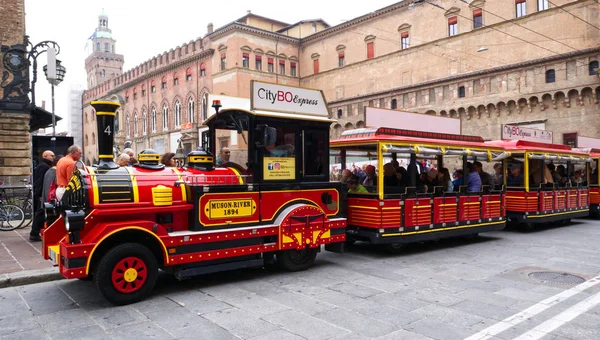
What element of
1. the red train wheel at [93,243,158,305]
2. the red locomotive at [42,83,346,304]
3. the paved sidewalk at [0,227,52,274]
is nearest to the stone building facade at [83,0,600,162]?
the red locomotive at [42,83,346,304]

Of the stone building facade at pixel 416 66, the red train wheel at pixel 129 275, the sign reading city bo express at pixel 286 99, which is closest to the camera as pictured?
the red train wheel at pixel 129 275

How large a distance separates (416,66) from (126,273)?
128ft

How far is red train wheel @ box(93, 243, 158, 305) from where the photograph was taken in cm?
563

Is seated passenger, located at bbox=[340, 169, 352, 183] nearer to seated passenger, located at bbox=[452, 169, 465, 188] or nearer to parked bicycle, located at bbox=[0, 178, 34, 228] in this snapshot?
seated passenger, located at bbox=[452, 169, 465, 188]

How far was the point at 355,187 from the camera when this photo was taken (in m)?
9.59

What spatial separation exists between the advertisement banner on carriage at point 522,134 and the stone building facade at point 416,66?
10276mm

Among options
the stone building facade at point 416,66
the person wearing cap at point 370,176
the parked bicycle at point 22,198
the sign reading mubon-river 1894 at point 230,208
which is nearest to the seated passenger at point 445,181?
the person wearing cap at point 370,176

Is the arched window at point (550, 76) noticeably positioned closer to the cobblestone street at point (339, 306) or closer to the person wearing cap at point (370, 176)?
the cobblestone street at point (339, 306)

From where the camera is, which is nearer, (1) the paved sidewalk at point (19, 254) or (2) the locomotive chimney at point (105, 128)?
(2) the locomotive chimney at point (105, 128)

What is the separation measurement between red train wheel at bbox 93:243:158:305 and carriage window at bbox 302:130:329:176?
118 inches

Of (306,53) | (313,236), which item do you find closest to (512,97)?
(306,53)

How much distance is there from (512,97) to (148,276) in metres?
34.2

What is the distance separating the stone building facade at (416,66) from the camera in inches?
1241

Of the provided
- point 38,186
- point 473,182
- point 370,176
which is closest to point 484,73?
point 473,182
